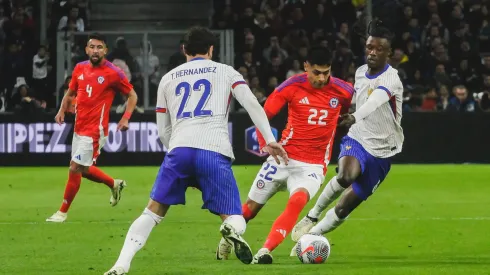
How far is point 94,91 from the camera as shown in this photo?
14656 millimetres

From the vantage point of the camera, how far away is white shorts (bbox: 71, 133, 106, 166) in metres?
14.6

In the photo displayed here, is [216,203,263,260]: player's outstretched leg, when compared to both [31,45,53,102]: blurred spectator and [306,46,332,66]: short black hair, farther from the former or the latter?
[31,45,53,102]: blurred spectator

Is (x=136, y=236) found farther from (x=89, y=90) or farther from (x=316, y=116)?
(x=89, y=90)

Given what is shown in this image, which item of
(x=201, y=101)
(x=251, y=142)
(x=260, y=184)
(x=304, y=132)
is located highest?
(x=201, y=101)

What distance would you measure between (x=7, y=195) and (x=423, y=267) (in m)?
9.45

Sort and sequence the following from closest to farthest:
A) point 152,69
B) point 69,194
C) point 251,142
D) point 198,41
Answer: point 198,41, point 69,194, point 251,142, point 152,69

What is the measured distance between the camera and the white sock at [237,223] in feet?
28.6

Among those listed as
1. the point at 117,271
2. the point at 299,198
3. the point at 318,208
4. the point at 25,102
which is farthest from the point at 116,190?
the point at 25,102

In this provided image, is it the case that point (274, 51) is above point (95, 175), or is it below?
below

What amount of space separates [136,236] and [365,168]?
3.23m

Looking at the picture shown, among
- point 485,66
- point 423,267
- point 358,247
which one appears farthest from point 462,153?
point 423,267

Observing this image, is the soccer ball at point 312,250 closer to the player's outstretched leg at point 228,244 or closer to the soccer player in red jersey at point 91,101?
the player's outstretched leg at point 228,244

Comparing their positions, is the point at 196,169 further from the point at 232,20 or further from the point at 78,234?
the point at 232,20

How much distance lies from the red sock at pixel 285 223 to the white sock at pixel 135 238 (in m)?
1.56
